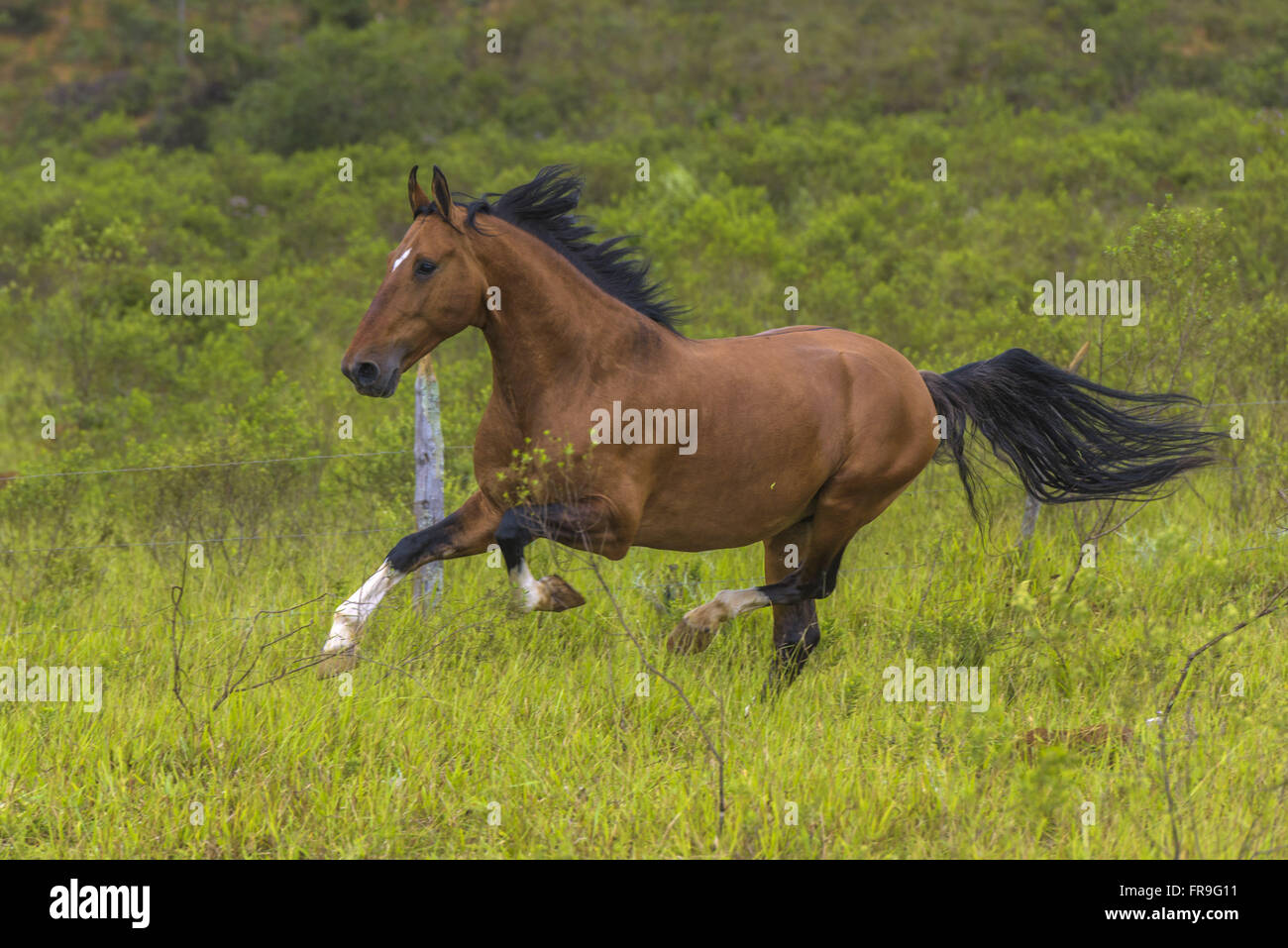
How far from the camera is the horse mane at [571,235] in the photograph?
4852 mm

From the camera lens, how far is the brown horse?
4570 millimetres

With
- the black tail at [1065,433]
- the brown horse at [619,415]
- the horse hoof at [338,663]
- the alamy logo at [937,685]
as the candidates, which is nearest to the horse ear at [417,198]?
the brown horse at [619,415]

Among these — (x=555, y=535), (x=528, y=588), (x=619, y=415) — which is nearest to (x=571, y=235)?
(x=619, y=415)

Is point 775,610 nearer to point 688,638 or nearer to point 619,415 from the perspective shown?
point 688,638

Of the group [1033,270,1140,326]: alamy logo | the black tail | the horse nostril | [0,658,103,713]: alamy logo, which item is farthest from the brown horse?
[1033,270,1140,326]: alamy logo

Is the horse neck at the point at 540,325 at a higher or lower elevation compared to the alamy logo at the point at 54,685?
higher

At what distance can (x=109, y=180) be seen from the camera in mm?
17781

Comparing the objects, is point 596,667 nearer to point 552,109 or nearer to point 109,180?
point 109,180

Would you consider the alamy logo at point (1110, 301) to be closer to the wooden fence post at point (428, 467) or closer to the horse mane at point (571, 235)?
the horse mane at point (571, 235)

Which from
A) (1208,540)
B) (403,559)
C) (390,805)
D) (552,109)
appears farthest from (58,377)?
(552,109)

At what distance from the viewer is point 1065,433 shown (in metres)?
6.03

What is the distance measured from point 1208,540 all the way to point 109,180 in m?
15.8

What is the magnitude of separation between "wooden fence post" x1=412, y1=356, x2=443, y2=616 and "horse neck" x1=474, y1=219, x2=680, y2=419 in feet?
4.64

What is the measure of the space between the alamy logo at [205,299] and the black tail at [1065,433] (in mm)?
7242
